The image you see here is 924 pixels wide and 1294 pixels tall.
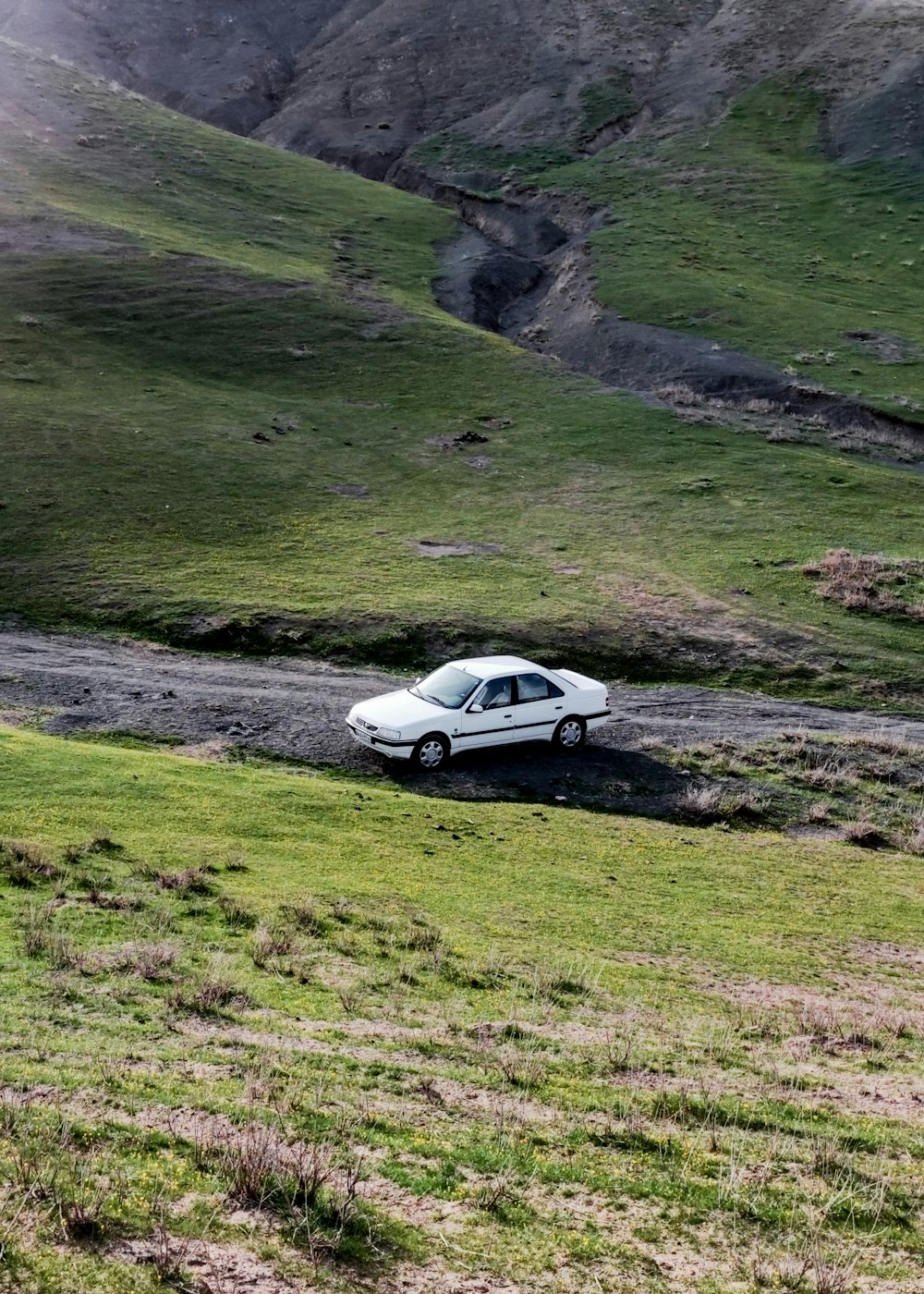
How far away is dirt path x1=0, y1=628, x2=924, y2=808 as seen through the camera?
83.7ft

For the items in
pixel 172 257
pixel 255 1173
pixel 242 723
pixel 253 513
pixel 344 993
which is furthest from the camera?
pixel 172 257

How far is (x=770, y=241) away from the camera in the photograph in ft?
308

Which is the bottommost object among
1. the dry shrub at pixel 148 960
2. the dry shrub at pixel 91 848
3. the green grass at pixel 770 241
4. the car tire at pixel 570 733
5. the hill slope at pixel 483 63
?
the dry shrub at pixel 148 960

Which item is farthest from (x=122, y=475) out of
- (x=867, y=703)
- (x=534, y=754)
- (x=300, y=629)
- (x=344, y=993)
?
(x=344, y=993)

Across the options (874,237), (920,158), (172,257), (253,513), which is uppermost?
(920,158)

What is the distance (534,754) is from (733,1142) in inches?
684

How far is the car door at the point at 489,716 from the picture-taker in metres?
25.4

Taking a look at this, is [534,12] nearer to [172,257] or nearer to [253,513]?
[172,257]

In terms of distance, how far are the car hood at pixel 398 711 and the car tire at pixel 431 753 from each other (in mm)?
468

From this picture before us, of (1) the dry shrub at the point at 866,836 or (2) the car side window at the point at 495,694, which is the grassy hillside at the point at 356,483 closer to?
(2) the car side window at the point at 495,694

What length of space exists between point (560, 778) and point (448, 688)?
340 centimetres

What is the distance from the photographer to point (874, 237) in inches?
3780

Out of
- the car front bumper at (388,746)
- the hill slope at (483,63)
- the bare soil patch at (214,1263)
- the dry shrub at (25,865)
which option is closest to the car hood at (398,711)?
the car front bumper at (388,746)

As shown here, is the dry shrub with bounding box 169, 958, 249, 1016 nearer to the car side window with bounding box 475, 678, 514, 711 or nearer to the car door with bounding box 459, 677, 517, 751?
the car door with bounding box 459, 677, 517, 751
